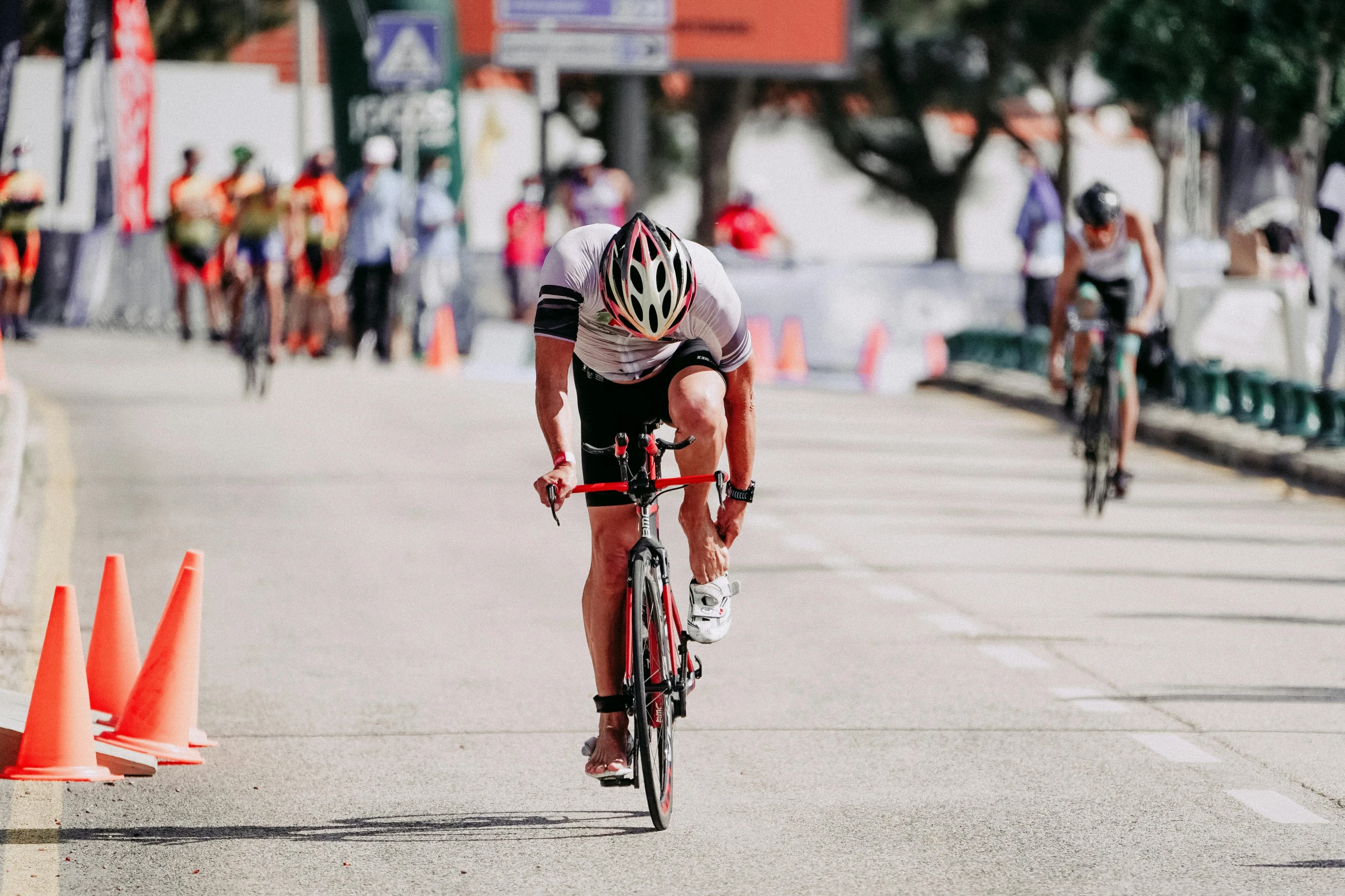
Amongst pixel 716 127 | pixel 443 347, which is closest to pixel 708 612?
pixel 443 347

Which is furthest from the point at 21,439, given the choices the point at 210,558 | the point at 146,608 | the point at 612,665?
the point at 612,665

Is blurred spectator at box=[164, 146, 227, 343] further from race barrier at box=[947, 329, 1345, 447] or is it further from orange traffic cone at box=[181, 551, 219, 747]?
orange traffic cone at box=[181, 551, 219, 747]

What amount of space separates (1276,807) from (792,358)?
19.6 metres

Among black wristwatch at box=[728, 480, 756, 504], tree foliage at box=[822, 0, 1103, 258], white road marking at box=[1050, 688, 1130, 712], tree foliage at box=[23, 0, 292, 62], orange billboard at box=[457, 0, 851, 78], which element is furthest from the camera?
tree foliage at box=[822, 0, 1103, 258]

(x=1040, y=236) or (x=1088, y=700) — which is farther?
(x=1040, y=236)

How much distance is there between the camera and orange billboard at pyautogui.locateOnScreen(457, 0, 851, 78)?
34.3 m

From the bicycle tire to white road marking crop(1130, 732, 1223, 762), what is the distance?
6.32ft

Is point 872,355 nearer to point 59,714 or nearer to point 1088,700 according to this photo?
point 1088,700

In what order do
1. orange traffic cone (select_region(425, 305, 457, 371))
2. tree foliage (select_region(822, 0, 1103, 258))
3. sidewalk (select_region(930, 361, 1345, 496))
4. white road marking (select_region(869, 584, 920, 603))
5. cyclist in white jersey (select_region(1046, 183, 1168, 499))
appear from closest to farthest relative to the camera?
Answer: white road marking (select_region(869, 584, 920, 603)), cyclist in white jersey (select_region(1046, 183, 1168, 499)), sidewalk (select_region(930, 361, 1345, 496)), orange traffic cone (select_region(425, 305, 457, 371)), tree foliage (select_region(822, 0, 1103, 258))

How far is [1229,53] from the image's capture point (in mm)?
22469

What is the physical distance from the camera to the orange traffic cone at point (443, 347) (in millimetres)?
26156

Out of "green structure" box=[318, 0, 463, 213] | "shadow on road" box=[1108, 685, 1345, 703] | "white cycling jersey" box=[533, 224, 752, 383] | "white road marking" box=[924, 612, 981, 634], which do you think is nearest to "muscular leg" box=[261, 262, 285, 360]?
"green structure" box=[318, 0, 463, 213]

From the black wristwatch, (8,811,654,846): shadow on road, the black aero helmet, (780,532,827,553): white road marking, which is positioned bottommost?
(780,532,827,553): white road marking

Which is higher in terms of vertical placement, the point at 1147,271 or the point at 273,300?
the point at 1147,271
